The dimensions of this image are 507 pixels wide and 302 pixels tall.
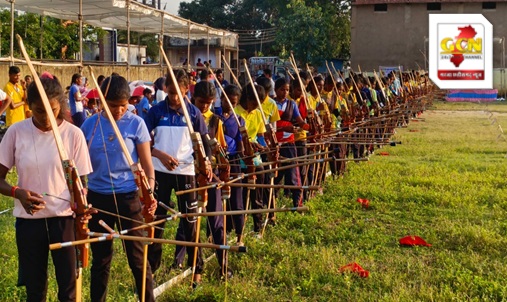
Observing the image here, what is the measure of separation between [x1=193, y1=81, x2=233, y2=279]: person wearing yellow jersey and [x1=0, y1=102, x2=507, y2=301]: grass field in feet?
0.84

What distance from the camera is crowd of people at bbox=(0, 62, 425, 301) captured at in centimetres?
406

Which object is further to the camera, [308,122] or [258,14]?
[258,14]

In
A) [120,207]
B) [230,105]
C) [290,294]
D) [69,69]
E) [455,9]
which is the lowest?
[290,294]

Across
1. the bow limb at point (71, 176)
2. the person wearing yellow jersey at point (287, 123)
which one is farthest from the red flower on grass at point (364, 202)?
the bow limb at point (71, 176)

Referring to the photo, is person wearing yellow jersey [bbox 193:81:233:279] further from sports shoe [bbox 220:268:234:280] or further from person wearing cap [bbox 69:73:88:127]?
person wearing cap [bbox 69:73:88:127]

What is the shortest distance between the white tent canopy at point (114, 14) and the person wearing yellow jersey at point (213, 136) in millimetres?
9025

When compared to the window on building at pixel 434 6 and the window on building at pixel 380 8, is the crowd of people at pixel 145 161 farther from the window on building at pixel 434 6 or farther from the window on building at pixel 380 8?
the window on building at pixel 380 8

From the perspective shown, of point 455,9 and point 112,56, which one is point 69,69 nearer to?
point 112,56

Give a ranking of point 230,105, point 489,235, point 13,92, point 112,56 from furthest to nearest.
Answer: point 112,56
point 13,92
point 489,235
point 230,105

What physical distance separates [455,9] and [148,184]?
125 ft

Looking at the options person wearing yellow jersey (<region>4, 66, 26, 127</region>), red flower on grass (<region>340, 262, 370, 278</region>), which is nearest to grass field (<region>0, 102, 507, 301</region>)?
red flower on grass (<region>340, 262, 370, 278</region>)

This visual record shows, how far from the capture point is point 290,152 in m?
8.66

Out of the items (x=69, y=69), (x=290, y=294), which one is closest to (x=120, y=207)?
(x=290, y=294)

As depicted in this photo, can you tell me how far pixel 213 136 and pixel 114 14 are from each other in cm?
1340
